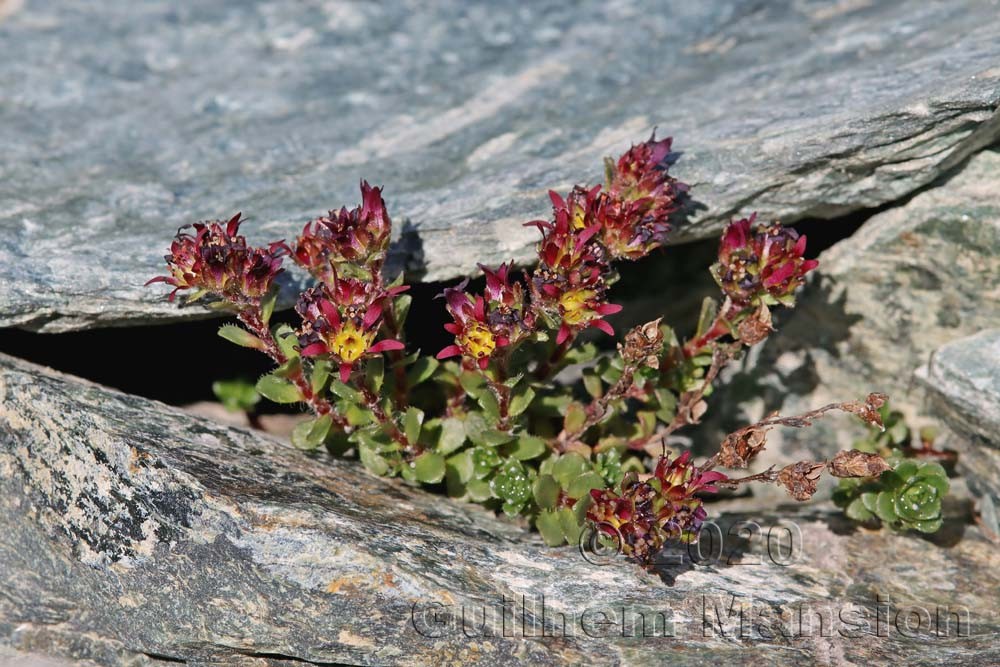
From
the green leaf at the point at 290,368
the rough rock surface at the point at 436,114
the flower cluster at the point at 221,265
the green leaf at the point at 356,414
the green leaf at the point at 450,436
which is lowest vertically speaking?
the green leaf at the point at 450,436

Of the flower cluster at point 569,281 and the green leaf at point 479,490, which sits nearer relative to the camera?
the flower cluster at point 569,281

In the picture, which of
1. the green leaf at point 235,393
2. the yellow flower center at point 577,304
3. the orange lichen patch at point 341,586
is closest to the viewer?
the orange lichen patch at point 341,586

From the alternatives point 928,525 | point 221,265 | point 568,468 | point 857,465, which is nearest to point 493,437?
point 568,468

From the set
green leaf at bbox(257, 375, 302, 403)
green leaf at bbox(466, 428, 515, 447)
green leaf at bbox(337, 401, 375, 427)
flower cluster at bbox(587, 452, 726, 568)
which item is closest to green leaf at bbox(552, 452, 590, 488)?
green leaf at bbox(466, 428, 515, 447)

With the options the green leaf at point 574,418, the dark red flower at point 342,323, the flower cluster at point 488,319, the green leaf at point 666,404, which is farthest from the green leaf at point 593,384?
the dark red flower at point 342,323

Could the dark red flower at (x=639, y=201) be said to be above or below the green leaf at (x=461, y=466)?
above

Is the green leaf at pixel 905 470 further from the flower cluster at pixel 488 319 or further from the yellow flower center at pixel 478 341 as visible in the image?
the yellow flower center at pixel 478 341

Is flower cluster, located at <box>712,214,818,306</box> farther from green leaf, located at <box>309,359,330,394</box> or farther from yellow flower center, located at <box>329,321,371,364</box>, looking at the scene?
green leaf, located at <box>309,359,330,394</box>
